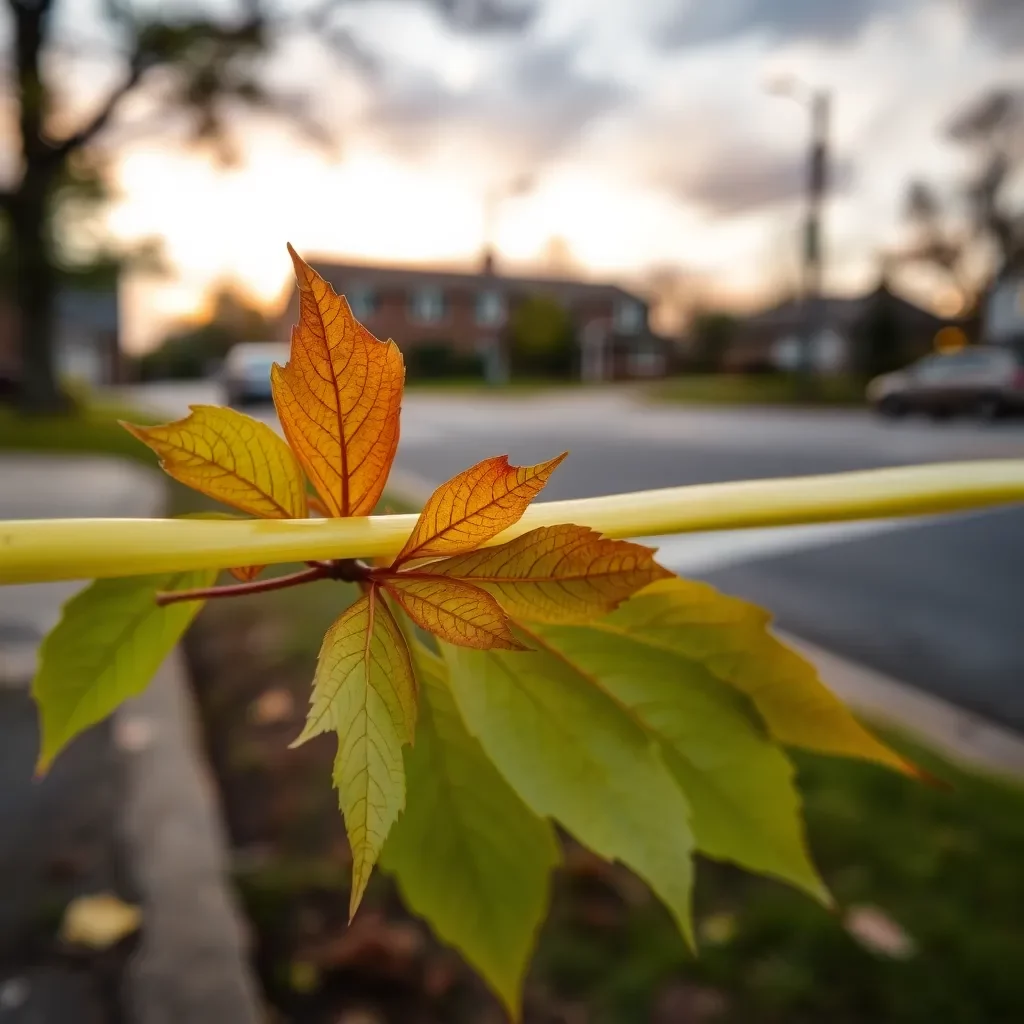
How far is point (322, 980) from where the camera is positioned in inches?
55.0

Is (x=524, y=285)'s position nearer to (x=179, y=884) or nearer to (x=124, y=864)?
(x=124, y=864)

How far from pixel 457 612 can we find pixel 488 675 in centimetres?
6

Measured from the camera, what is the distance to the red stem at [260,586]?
0.18 metres

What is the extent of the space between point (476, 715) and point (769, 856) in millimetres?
97

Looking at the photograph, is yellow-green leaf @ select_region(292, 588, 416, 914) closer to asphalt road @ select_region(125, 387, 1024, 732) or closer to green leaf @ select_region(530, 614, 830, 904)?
green leaf @ select_region(530, 614, 830, 904)

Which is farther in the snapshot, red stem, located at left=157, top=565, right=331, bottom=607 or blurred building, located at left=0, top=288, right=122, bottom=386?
blurred building, located at left=0, top=288, right=122, bottom=386

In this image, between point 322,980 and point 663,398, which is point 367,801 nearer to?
point 322,980

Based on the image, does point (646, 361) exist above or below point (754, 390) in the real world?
above

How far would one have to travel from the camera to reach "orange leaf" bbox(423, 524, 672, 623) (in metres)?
0.17

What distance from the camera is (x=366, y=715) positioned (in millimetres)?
163

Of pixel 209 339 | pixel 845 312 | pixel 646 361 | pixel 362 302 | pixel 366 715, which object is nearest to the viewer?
pixel 366 715

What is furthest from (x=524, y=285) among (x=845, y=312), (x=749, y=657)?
(x=845, y=312)

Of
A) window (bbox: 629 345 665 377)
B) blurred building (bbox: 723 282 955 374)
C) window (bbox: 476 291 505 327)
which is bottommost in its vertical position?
window (bbox: 629 345 665 377)

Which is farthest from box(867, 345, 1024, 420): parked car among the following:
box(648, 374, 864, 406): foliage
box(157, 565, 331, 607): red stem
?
box(157, 565, 331, 607): red stem
